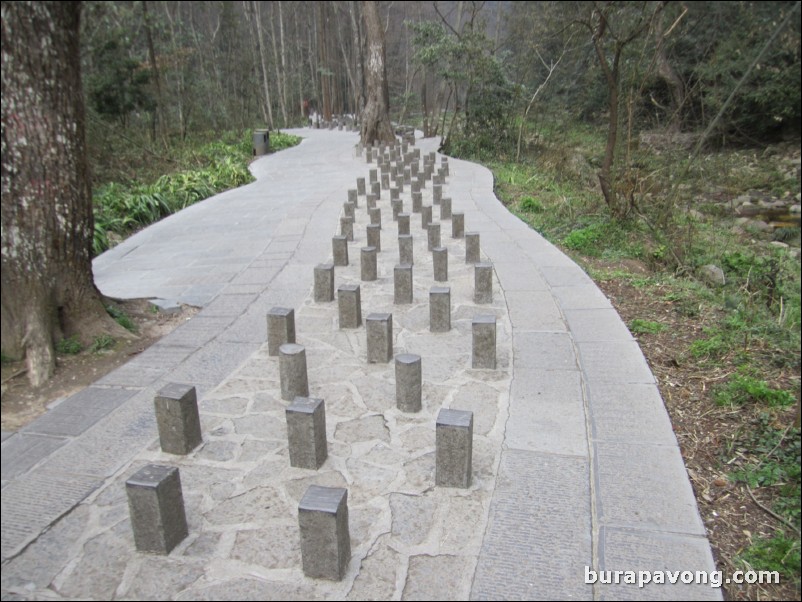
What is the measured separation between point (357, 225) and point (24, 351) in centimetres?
564

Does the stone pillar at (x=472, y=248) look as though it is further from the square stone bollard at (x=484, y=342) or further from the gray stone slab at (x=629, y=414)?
the gray stone slab at (x=629, y=414)

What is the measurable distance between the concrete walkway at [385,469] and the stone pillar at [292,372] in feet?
0.43

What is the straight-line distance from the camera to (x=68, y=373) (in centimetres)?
430

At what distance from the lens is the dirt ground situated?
12.7 feet

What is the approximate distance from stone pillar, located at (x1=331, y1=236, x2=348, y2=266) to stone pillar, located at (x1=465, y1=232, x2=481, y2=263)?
139 cm

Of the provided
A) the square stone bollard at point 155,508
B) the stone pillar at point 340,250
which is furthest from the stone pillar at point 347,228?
the square stone bollard at point 155,508

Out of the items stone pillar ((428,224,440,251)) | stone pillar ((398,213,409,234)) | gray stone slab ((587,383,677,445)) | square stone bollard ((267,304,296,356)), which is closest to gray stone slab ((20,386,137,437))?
square stone bollard ((267,304,296,356))

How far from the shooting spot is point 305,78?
44906 mm

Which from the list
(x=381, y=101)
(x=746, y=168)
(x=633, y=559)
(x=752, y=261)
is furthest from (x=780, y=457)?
(x=381, y=101)

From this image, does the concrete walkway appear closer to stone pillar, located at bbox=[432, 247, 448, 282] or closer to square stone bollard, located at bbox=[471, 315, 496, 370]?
square stone bollard, located at bbox=[471, 315, 496, 370]

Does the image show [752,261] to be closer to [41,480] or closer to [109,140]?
[41,480]

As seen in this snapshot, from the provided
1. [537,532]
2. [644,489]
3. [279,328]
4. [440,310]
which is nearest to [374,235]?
[440,310]

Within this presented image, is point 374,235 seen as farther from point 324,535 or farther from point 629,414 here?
point 324,535

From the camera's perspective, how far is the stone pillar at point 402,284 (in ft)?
18.8
